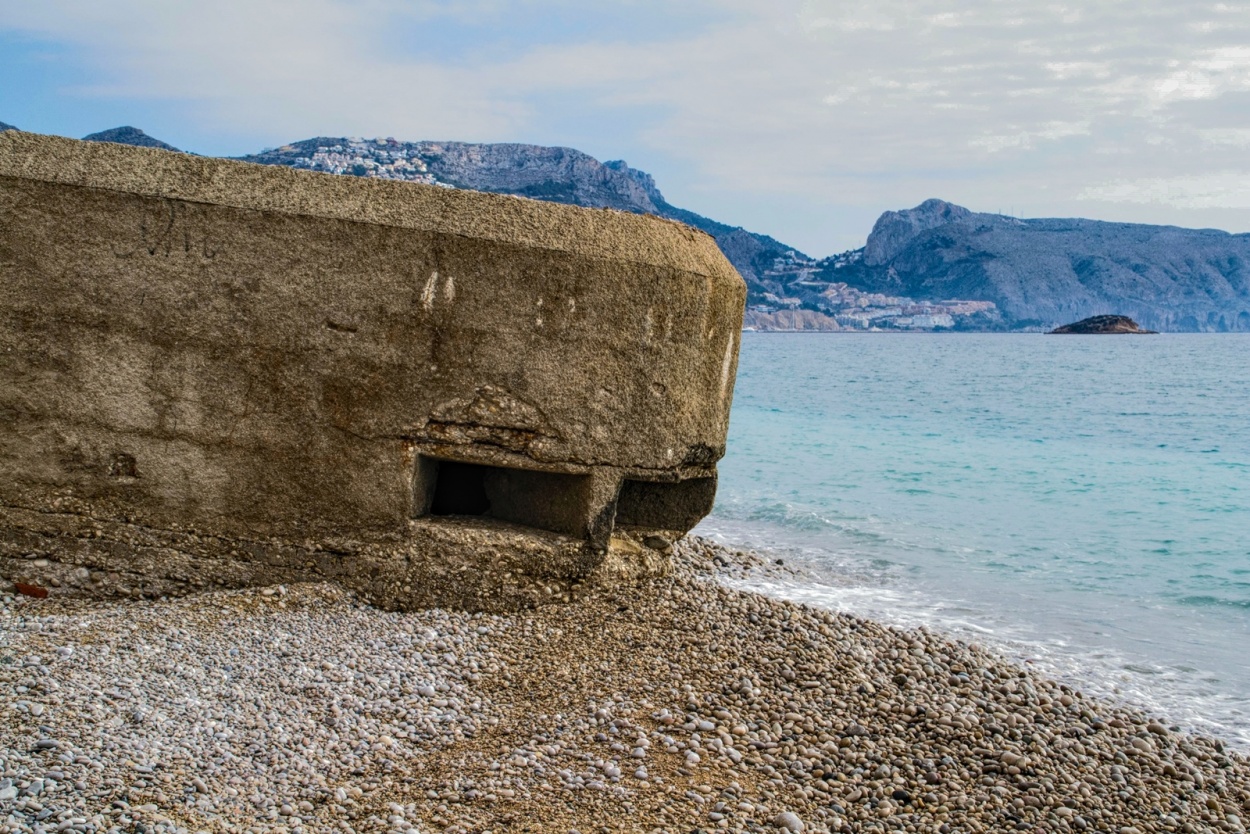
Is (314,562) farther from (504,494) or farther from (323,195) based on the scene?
(323,195)

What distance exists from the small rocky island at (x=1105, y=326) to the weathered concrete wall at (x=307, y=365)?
4729 inches

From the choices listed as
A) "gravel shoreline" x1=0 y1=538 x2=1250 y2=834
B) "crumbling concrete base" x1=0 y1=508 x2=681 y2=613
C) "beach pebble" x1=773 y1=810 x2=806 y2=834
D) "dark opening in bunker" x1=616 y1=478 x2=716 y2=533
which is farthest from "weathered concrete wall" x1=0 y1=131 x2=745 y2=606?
"beach pebble" x1=773 y1=810 x2=806 y2=834

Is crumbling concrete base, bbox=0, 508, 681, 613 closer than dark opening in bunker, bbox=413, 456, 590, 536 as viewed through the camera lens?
Yes

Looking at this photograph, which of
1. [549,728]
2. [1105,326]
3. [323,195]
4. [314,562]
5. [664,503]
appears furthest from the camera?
[1105,326]

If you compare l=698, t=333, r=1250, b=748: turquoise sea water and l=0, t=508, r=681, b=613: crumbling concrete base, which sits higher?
l=0, t=508, r=681, b=613: crumbling concrete base

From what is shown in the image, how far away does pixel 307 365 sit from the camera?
4.31 metres

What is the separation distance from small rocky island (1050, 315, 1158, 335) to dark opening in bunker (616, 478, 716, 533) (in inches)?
4705

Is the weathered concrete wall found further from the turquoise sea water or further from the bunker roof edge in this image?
the turquoise sea water

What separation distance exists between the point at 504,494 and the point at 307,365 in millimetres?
1124

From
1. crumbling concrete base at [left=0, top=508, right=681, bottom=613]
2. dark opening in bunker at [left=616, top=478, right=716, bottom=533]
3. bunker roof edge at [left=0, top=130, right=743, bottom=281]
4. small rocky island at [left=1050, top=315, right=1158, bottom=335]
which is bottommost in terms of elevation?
crumbling concrete base at [left=0, top=508, right=681, bottom=613]

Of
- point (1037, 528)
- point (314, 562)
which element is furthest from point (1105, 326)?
point (314, 562)

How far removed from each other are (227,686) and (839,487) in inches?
423

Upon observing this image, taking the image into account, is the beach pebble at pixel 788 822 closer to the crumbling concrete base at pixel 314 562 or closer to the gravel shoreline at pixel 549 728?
the gravel shoreline at pixel 549 728

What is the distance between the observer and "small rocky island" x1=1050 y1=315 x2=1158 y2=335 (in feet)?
367
